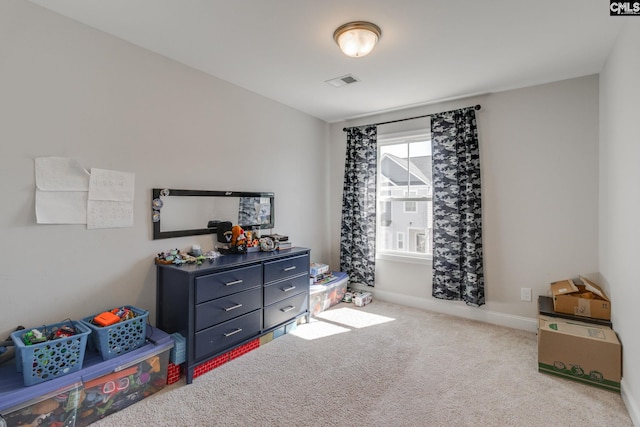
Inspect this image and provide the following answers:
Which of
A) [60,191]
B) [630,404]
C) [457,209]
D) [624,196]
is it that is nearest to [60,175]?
[60,191]

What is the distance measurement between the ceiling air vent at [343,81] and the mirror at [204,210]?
1.31 metres

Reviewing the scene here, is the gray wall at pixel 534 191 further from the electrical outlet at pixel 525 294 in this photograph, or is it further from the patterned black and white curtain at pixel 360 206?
the patterned black and white curtain at pixel 360 206

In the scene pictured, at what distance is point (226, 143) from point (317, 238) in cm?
181

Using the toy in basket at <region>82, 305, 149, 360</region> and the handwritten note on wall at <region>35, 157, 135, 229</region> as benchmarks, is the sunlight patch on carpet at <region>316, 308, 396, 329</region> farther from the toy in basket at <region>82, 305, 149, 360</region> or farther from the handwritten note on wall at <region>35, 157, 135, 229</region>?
the handwritten note on wall at <region>35, 157, 135, 229</region>

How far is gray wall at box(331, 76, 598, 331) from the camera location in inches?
105

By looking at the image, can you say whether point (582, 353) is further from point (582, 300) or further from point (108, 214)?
point (108, 214)

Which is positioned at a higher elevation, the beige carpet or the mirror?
the mirror

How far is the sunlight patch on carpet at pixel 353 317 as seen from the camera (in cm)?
312

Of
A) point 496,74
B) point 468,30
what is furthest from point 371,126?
point 468,30

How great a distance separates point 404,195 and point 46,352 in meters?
3.42

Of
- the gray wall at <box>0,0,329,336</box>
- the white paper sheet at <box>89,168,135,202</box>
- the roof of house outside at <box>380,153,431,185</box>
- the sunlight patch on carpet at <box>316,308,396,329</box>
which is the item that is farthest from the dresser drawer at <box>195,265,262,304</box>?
the roof of house outside at <box>380,153,431,185</box>

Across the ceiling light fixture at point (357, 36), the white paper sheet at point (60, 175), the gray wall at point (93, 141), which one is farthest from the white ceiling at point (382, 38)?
Answer: the white paper sheet at point (60, 175)

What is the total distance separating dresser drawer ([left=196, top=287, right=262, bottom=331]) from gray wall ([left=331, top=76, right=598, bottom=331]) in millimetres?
2193

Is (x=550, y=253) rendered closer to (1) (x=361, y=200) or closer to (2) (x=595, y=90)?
(2) (x=595, y=90)
